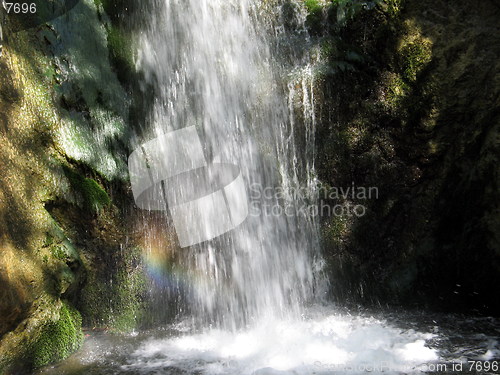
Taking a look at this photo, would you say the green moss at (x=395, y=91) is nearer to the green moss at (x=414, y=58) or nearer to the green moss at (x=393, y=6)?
the green moss at (x=414, y=58)

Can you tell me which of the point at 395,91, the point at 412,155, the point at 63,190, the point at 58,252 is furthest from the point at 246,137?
the point at 58,252

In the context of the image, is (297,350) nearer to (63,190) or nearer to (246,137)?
(246,137)

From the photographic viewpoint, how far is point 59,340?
4004 millimetres

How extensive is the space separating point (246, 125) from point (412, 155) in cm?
191

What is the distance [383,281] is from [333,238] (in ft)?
2.47

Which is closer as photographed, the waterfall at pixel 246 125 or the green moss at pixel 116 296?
the green moss at pixel 116 296

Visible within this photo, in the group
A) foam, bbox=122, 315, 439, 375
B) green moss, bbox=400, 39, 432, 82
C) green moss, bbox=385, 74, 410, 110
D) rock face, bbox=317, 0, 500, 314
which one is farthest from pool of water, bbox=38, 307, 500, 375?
green moss, bbox=400, 39, 432, 82

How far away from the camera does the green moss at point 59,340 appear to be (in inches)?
151

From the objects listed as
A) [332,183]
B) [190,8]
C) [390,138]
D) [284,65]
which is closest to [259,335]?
[332,183]

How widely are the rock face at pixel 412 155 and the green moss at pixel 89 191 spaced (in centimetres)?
245

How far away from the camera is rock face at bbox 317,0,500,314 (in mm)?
4867

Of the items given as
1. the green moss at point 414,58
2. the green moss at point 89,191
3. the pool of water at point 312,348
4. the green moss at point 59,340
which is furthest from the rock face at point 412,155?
the green moss at point 59,340

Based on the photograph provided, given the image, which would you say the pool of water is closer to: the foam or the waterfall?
the foam

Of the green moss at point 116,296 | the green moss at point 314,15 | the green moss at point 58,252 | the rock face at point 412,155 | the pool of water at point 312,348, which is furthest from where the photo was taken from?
the green moss at point 314,15
